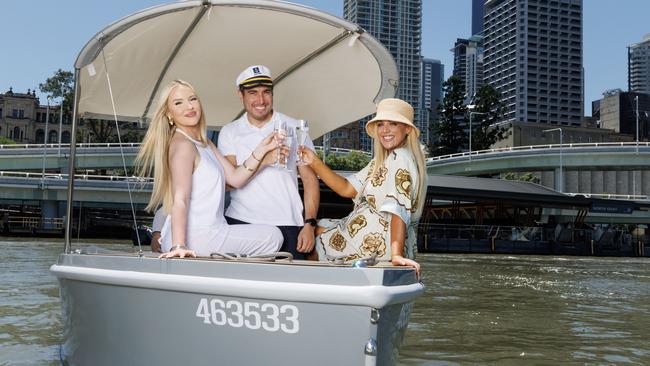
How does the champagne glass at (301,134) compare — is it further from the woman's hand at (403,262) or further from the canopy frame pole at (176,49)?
the canopy frame pole at (176,49)

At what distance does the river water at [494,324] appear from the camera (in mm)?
7668

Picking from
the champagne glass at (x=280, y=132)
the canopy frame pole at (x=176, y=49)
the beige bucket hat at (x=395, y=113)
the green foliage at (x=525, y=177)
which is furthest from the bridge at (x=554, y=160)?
the champagne glass at (x=280, y=132)

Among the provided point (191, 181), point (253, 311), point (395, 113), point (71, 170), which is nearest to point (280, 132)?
point (191, 181)

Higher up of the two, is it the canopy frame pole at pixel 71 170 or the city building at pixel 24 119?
the city building at pixel 24 119

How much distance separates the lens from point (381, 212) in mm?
4762

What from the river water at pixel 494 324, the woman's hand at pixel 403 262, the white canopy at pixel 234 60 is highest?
the white canopy at pixel 234 60

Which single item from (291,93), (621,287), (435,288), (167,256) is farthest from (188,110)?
(621,287)

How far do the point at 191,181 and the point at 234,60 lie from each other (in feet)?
8.35

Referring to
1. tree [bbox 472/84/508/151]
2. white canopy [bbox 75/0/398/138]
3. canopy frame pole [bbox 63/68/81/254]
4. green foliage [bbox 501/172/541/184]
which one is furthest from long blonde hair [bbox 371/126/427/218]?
green foliage [bbox 501/172/541/184]

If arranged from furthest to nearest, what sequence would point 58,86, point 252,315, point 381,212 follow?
point 58,86 → point 381,212 → point 252,315

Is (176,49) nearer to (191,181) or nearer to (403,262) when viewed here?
(191,181)

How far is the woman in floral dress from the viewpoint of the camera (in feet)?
14.9

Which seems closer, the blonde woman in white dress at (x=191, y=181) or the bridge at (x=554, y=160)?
the blonde woman in white dress at (x=191, y=181)

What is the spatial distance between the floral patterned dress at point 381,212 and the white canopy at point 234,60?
6.04 ft
